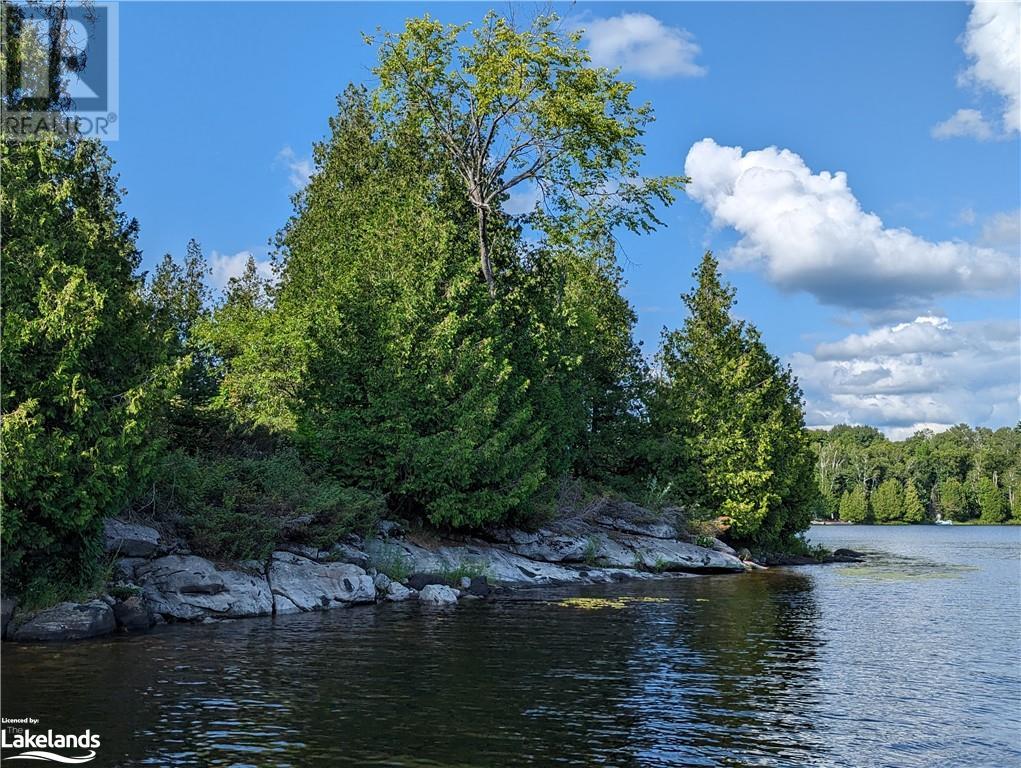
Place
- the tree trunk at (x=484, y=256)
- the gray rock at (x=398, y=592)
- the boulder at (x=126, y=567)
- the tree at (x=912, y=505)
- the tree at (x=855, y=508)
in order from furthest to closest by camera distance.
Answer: the tree at (x=855, y=508) < the tree at (x=912, y=505) < the tree trunk at (x=484, y=256) < the gray rock at (x=398, y=592) < the boulder at (x=126, y=567)

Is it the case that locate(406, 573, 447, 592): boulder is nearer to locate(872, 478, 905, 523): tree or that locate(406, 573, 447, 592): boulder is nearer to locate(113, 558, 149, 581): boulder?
locate(113, 558, 149, 581): boulder

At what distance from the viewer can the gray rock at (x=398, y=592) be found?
96.4 feet

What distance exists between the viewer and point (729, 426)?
53.9 meters

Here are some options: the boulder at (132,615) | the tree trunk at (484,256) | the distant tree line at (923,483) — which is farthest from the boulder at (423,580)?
the distant tree line at (923,483)

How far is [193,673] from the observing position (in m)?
17.0

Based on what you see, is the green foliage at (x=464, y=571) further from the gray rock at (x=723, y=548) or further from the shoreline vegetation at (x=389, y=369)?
the gray rock at (x=723, y=548)

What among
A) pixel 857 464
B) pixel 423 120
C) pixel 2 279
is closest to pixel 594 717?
pixel 2 279

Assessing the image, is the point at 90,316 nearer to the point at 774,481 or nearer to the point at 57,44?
the point at 57,44

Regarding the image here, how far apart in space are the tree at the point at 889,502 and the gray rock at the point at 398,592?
154473 mm

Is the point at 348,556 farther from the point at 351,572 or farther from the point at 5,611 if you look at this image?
the point at 5,611

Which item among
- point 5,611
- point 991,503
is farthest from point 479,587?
point 991,503

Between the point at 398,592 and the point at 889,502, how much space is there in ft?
510
